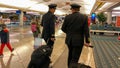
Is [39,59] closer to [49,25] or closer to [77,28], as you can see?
[77,28]

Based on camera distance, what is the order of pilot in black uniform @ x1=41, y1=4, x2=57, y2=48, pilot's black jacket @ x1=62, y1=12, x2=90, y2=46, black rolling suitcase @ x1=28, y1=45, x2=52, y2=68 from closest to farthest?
1. black rolling suitcase @ x1=28, y1=45, x2=52, y2=68
2. pilot's black jacket @ x1=62, y1=12, x2=90, y2=46
3. pilot in black uniform @ x1=41, y1=4, x2=57, y2=48

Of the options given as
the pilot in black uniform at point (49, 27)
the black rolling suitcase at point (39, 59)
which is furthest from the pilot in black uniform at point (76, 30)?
the pilot in black uniform at point (49, 27)

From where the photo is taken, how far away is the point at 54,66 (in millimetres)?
7516

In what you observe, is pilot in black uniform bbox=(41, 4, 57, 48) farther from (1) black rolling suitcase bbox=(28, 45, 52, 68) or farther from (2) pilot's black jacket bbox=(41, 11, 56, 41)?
(1) black rolling suitcase bbox=(28, 45, 52, 68)

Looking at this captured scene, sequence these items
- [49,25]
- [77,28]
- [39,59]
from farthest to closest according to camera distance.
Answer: [49,25] < [77,28] < [39,59]

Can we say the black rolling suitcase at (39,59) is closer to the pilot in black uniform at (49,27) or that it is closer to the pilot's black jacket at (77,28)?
the pilot's black jacket at (77,28)

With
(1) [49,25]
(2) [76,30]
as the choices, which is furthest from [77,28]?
(1) [49,25]

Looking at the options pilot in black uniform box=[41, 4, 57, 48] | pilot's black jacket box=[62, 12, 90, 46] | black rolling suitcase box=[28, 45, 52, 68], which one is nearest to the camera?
black rolling suitcase box=[28, 45, 52, 68]

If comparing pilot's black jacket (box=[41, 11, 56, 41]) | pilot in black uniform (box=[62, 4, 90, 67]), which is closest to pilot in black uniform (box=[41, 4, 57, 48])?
pilot's black jacket (box=[41, 11, 56, 41])

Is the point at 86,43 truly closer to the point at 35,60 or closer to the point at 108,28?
the point at 35,60

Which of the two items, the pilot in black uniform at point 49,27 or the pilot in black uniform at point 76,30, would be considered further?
the pilot in black uniform at point 49,27

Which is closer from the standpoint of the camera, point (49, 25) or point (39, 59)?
point (39, 59)

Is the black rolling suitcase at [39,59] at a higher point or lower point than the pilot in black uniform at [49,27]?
lower

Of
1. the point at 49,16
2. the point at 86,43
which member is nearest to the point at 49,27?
the point at 49,16
